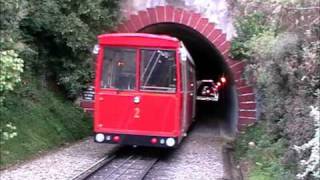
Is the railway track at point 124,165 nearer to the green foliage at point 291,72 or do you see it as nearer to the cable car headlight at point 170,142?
the cable car headlight at point 170,142

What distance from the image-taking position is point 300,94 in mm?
9797

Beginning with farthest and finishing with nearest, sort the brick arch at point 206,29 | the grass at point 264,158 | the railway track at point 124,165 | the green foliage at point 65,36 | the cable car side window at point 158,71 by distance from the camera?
the brick arch at point 206,29 < the green foliage at point 65,36 < the cable car side window at point 158,71 < the railway track at point 124,165 < the grass at point 264,158

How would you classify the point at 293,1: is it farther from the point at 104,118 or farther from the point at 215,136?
the point at 215,136

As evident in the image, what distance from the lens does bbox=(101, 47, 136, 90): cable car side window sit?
13523 mm

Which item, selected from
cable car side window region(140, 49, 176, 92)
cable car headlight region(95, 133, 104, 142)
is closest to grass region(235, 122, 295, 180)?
cable car side window region(140, 49, 176, 92)

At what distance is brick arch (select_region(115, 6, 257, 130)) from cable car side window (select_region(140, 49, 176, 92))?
232 inches

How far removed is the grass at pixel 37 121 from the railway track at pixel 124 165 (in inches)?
61.9

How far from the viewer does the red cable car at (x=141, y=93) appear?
44.0 ft

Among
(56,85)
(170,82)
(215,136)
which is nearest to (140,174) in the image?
(170,82)

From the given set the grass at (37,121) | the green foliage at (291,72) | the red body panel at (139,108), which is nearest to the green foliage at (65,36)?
the grass at (37,121)

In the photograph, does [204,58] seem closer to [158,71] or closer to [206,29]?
[206,29]

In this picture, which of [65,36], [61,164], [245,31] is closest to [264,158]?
[61,164]

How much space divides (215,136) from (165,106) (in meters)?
7.38

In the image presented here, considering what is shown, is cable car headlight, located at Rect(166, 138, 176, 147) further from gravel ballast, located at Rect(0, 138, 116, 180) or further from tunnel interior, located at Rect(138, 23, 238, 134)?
tunnel interior, located at Rect(138, 23, 238, 134)
